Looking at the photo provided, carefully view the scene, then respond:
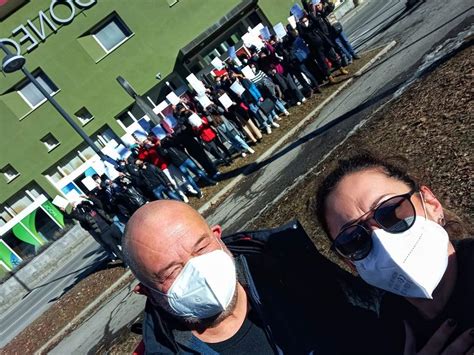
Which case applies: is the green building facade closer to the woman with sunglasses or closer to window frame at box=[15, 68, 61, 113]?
window frame at box=[15, 68, 61, 113]

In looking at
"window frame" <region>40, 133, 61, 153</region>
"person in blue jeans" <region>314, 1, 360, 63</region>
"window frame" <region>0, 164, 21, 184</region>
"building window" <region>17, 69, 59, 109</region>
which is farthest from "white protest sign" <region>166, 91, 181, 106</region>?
"window frame" <region>0, 164, 21, 184</region>

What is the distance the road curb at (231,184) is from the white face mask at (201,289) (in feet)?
28.3

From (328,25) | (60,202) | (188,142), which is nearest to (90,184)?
(60,202)

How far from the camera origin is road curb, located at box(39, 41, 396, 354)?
10.8 metres

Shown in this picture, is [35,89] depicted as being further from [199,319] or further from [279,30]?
[199,319]

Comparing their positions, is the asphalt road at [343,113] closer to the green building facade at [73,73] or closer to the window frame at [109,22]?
the green building facade at [73,73]

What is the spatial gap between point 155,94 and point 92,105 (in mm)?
3875

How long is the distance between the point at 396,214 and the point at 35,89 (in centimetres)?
2865

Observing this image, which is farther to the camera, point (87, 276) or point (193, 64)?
point (193, 64)

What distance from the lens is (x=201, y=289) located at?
2.51 m

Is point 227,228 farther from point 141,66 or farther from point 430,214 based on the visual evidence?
point 141,66

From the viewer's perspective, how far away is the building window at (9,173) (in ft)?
89.6

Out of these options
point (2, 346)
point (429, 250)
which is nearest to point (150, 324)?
point (429, 250)

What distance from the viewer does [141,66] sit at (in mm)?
27938
